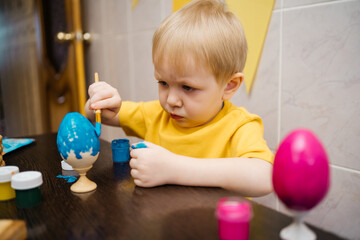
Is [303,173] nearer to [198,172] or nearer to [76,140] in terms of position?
[198,172]

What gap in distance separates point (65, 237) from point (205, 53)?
0.44 metres

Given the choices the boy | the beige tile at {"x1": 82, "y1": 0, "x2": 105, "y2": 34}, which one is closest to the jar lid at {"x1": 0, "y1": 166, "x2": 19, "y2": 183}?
the boy

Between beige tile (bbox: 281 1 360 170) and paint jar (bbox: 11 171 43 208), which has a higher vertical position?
beige tile (bbox: 281 1 360 170)

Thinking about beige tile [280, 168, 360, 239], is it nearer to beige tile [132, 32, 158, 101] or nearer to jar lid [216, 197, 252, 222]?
jar lid [216, 197, 252, 222]

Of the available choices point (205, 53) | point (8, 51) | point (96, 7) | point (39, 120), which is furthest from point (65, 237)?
point (8, 51)

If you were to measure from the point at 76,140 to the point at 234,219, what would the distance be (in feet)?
0.95

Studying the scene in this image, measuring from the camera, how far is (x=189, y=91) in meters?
0.66

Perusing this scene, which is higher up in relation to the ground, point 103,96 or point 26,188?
point 103,96

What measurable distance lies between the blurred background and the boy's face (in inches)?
10.3

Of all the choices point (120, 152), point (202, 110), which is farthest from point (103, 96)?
point (202, 110)

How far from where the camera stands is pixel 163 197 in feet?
1.57

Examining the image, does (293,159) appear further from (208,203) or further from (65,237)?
(65,237)

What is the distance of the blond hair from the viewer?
0.63m

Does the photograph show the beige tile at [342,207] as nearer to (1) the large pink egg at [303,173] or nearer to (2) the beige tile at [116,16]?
(1) the large pink egg at [303,173]
